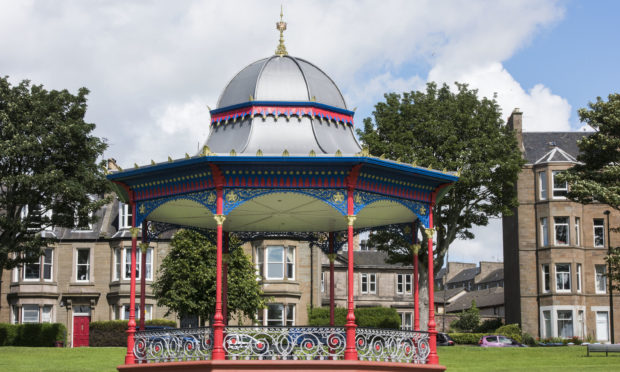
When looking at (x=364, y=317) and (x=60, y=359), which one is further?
(x=364, y=317)

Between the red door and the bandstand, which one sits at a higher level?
the bandstand

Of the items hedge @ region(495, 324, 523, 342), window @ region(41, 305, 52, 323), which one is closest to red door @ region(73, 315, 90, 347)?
window @ region(41, 305, 52, 323)

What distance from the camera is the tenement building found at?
6438 cm

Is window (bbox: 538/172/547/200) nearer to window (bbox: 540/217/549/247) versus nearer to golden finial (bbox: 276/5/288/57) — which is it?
window (bbox: 540/217/549/247)

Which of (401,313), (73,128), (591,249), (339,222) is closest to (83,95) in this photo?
(73,128)

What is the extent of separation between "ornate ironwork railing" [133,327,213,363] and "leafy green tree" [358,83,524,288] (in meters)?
27.8

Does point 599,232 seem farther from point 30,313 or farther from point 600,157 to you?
point 30,313

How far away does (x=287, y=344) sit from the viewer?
20.9m

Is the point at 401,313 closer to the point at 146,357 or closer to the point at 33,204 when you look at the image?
the point at 33,204

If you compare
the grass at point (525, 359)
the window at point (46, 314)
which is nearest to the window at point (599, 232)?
the grass at point (525, 359)

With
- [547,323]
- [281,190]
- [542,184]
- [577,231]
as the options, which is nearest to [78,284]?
[547,323]

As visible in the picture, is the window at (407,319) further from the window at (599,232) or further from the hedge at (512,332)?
the window at (599,232)

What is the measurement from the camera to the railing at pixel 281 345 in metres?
20.9

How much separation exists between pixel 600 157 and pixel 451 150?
817 centimetres
